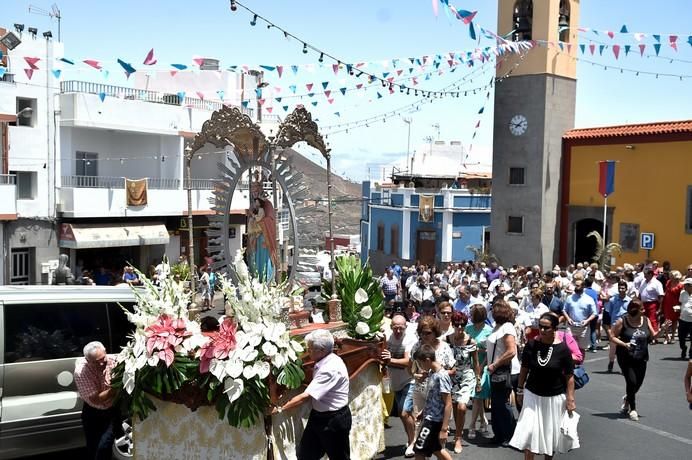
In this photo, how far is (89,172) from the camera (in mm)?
26047

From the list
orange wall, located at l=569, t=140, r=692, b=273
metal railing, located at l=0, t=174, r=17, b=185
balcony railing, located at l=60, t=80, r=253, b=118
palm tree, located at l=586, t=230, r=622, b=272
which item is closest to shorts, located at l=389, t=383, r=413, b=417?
balcony railing, located at l=60, t=80, r=253, b=118

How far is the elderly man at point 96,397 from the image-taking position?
6527 mm

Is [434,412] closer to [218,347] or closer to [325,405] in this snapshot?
[325,405]

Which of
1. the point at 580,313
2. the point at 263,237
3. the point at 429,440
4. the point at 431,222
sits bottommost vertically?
the point at 429,440

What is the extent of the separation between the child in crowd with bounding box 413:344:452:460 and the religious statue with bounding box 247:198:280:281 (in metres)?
3.73

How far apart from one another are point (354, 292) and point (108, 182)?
20.2 meters

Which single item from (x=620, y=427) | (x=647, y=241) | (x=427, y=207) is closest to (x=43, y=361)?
(x=620, y=427)

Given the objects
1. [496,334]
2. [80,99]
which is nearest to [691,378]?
[496,334]

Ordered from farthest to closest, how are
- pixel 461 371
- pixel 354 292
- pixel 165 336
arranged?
pixel 354 292
pixel 461 371
pixel 165 336

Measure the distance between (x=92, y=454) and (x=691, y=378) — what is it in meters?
5.49

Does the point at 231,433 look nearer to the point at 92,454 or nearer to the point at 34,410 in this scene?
the point at 92,454

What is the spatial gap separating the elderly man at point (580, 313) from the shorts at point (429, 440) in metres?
6.61

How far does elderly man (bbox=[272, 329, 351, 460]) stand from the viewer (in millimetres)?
6152

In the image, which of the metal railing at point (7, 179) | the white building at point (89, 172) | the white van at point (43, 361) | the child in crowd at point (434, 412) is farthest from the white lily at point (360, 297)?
the metal railing at point (7, 179)
